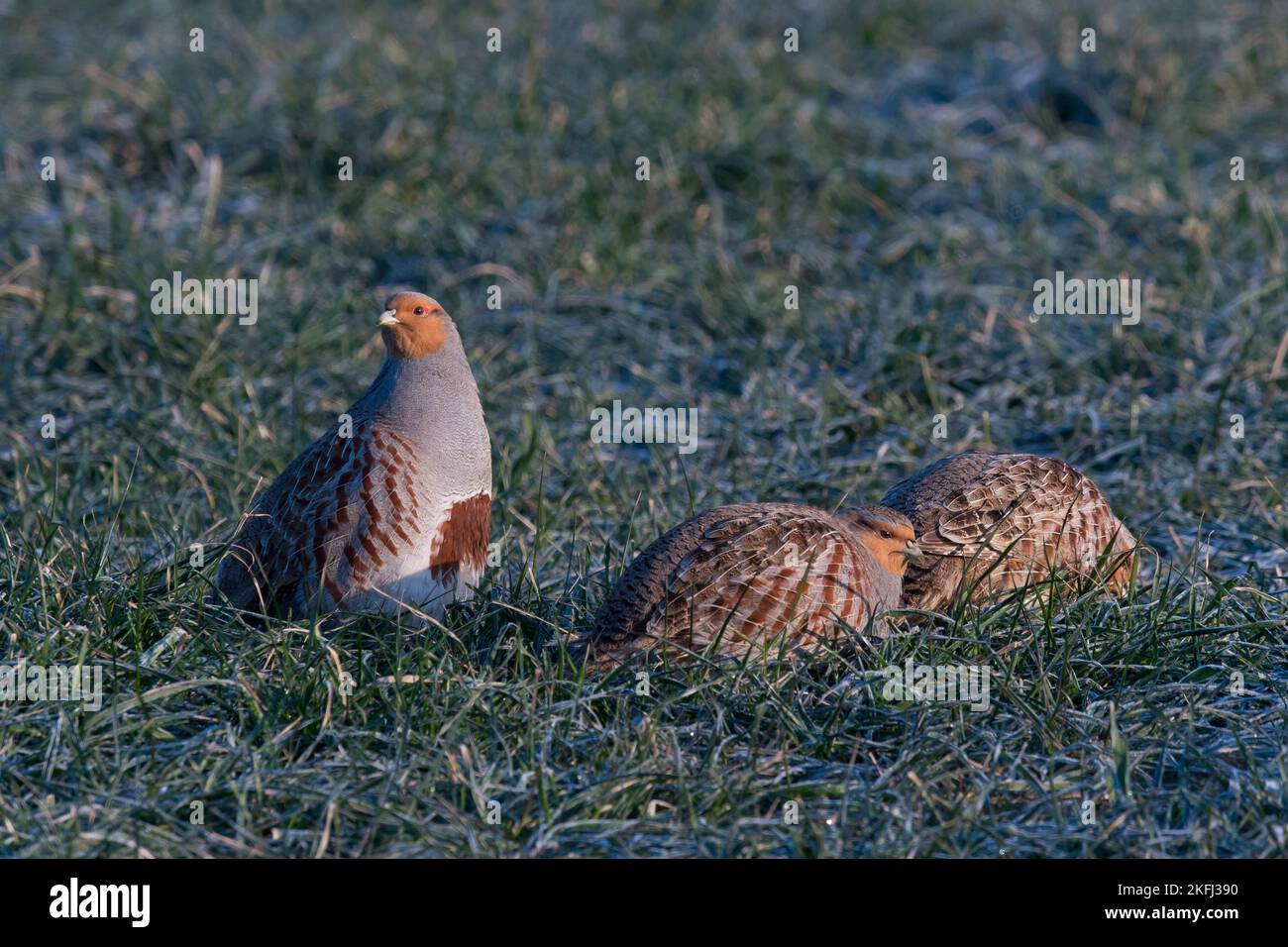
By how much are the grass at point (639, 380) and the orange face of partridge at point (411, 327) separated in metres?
0.67

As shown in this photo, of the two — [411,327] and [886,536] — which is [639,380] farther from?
[886,536]

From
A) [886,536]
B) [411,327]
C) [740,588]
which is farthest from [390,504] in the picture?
[886,536]

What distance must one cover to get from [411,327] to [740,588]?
1260 mm

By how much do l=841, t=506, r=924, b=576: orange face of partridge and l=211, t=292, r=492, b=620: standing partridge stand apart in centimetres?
109

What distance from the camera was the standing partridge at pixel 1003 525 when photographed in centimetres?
459

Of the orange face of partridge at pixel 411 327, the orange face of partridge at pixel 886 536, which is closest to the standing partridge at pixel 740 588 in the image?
the orange face of partridge at pixel 886 536

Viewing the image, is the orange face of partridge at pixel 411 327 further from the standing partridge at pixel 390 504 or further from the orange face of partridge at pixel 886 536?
the orange face of partridge at pixel 886 536

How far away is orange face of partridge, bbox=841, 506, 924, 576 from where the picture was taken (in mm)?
4434

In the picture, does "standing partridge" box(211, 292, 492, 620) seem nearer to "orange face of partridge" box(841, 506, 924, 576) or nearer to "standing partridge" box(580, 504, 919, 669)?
"standing partridge" box(580, 504, 919, 669)

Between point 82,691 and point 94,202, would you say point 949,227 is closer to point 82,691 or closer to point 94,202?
point 94,202

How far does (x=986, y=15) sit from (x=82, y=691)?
7.72m

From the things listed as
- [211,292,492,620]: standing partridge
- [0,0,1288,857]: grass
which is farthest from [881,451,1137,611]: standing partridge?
[211,292,492,620]: standing partridge

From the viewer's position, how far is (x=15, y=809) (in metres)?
3.48
